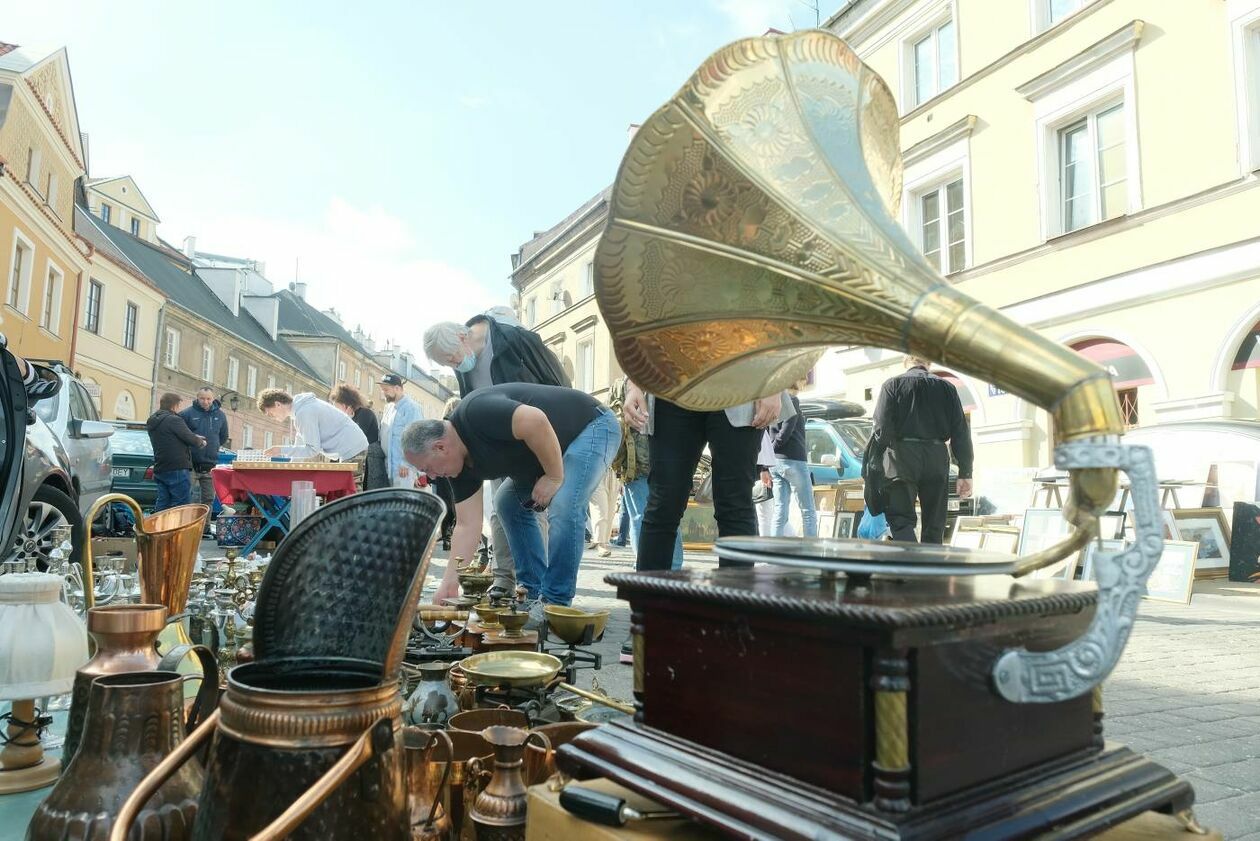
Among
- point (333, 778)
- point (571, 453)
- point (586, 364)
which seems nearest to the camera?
point (333, 778)

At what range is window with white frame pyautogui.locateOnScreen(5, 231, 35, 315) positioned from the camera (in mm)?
14633

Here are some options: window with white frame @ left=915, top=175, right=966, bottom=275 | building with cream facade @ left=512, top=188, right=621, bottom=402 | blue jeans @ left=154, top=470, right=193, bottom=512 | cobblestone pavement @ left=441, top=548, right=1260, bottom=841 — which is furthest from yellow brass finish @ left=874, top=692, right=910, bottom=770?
building with cream facade @ left=512, top=188, right=621, bottom=402

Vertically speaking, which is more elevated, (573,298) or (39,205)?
(573,298)

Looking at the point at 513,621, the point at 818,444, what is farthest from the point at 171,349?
the point at 513,621

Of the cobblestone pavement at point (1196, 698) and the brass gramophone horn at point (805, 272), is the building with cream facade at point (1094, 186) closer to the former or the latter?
the cobblestone pavement at point (1196, 698)

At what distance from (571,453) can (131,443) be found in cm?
798

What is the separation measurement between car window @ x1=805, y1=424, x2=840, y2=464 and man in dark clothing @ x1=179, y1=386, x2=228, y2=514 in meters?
6.92

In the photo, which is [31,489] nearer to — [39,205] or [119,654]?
[119,654]

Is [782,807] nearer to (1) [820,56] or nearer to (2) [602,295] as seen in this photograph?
(2) [602,295]

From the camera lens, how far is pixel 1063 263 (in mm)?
9719

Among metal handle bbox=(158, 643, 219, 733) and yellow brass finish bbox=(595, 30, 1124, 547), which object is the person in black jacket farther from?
metal handle bbox=(158, 643, 219, 733)

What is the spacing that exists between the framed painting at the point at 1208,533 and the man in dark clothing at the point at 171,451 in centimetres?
861

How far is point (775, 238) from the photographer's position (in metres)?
1.14

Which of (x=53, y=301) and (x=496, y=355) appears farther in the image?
(x=53, y=301)
